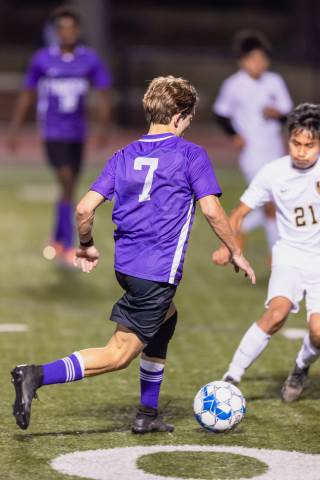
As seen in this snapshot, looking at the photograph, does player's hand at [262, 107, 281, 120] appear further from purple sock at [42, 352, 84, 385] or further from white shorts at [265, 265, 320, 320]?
purple sock at [42, 352, 84, 385]

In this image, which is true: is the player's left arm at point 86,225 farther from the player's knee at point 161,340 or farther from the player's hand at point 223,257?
the player's hand at point 223,257

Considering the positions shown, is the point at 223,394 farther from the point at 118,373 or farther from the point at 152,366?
the point at 118,373

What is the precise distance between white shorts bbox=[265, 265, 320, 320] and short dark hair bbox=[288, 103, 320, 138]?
79cm

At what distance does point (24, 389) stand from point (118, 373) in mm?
2067

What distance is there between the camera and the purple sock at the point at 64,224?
13070mm

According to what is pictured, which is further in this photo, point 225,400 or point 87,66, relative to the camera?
point 87,66

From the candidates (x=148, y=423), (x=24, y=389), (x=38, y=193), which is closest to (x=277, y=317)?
(x=148, y=423)

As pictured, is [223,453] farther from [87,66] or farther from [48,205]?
[48,205]

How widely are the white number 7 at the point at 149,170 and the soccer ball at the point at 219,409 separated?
1112mm

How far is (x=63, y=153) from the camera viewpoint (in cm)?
1298

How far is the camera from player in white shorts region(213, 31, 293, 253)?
12.2 meters

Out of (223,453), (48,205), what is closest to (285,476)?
(223,453)

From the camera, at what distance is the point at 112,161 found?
678 centimetres

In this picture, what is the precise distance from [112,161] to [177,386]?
1.97 meters
